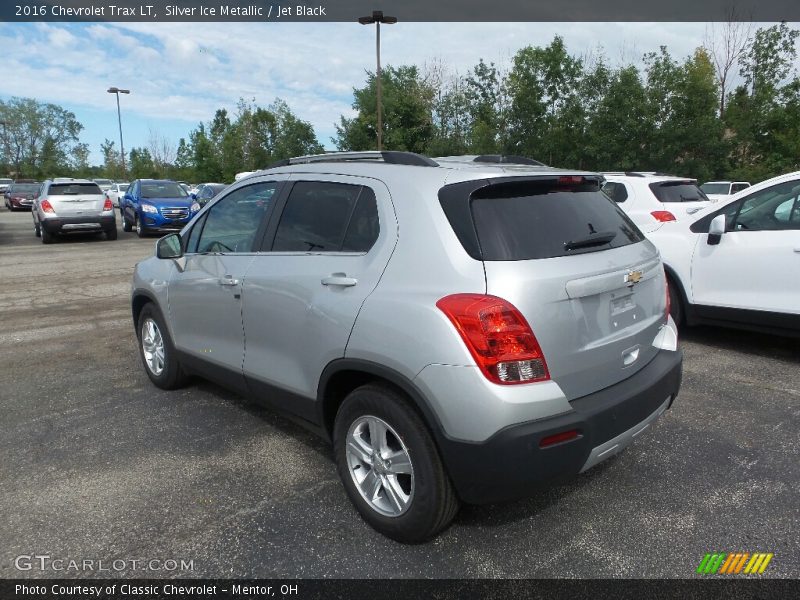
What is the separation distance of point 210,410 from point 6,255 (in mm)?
13157

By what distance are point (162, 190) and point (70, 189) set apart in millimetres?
2827

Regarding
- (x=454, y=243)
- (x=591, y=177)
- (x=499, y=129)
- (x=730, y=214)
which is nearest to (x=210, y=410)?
(x=454, y=243)

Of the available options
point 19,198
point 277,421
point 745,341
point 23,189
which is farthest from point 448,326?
point 23,189

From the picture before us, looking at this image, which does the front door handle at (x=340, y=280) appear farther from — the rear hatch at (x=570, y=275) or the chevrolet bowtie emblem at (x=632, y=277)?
the chevrolet bowtie emblem at (x=632, y=277)

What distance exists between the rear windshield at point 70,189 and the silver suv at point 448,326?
15.7 metres

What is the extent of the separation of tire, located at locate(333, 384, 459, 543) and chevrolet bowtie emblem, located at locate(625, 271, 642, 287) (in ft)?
3.94

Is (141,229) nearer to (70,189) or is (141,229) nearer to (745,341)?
(70,189)

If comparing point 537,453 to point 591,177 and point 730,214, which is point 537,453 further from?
point 730,214

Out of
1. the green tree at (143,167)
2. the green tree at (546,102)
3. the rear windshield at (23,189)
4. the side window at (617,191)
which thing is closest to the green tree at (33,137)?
the green tree at (143,167)

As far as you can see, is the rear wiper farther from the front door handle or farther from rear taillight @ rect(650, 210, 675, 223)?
rear taillight @ rect(650, 210, 675, 223)

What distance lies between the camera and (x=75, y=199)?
16.3 meters

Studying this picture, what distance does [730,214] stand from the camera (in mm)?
5512

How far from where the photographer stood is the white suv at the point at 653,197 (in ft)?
27.1

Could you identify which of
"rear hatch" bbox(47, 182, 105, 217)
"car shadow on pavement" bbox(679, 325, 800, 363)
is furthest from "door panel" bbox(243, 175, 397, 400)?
"rear hatch" bbox(47, 182, 105, 217)
